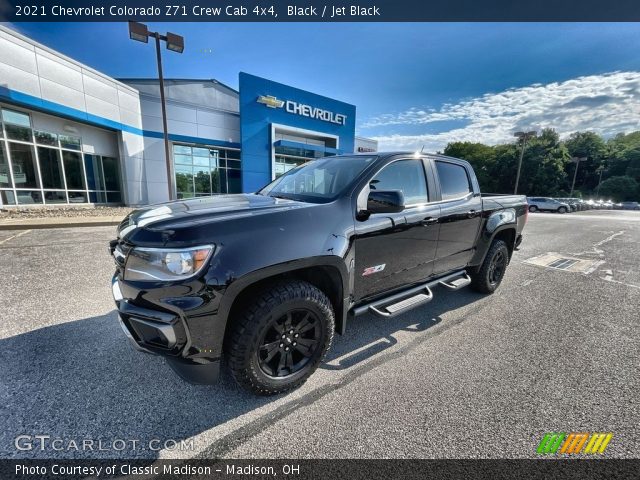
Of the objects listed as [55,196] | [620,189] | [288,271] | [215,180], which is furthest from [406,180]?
[620,189]

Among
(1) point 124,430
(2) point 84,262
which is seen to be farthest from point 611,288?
(2) point 84,262

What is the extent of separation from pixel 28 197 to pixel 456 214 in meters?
15.8

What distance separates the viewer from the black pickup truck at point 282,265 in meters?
1.80

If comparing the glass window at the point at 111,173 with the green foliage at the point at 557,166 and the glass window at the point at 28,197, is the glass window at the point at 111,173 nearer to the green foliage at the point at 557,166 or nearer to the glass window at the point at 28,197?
the glass window at the point at 28,197

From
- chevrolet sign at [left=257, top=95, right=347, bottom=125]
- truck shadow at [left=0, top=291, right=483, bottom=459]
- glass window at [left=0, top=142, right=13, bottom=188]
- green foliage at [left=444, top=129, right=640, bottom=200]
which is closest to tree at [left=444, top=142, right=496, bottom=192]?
green foliage at [left=444, top=129, right=640, bottom=200]

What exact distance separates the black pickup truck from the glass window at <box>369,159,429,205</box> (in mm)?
16

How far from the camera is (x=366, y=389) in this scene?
229 cm

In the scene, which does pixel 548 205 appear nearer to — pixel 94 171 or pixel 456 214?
pixel 456 214

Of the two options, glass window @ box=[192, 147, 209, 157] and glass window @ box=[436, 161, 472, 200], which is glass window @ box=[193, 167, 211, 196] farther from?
glass window @ box=[436, 161, 472, 200]

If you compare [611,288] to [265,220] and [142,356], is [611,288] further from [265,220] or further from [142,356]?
[142,356]

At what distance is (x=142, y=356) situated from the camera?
104 inches

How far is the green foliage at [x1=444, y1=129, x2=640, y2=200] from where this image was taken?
47.8 metres

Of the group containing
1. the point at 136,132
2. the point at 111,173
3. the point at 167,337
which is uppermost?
the point at 136,132

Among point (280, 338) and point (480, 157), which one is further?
point (480, 157)
